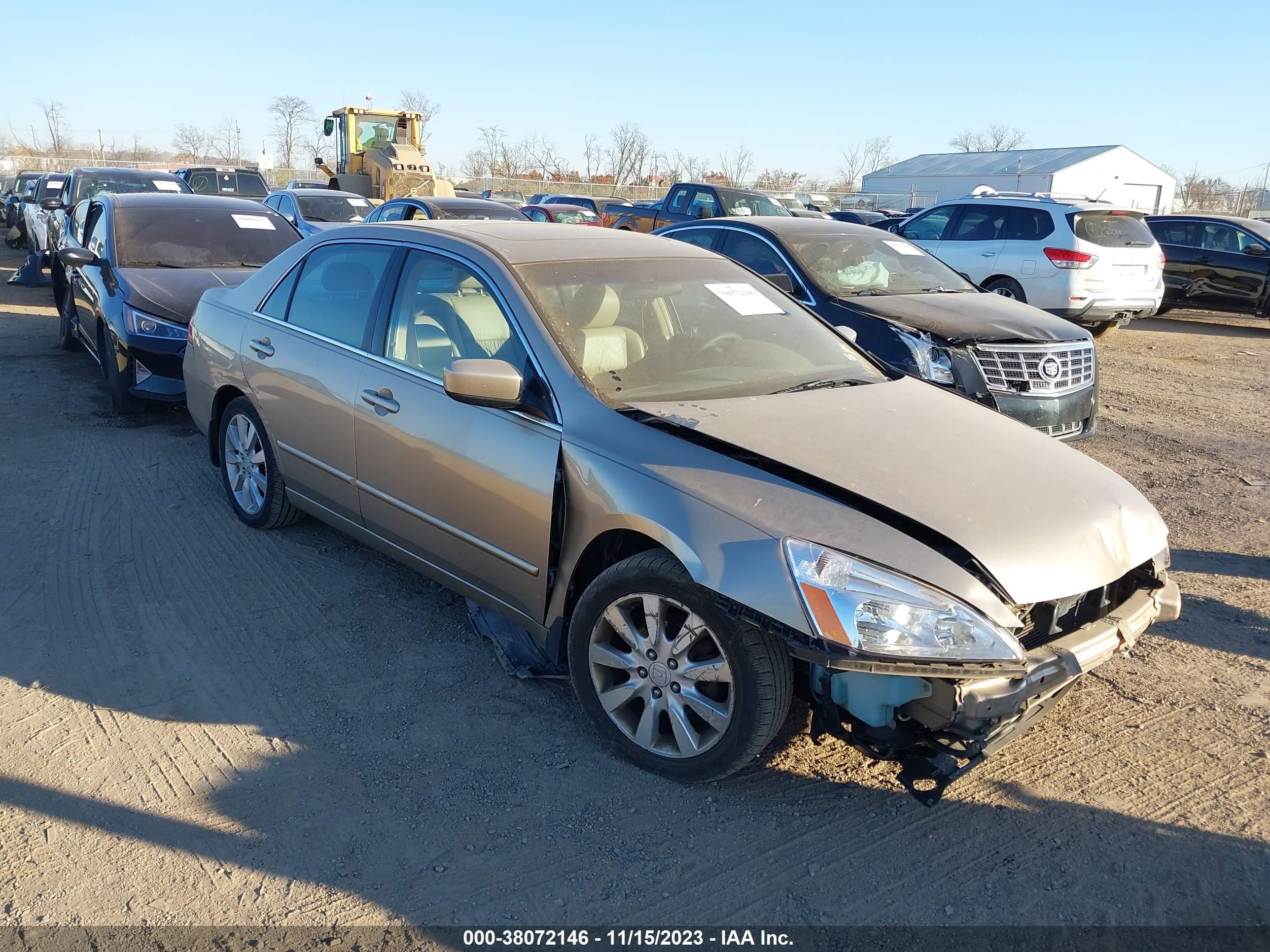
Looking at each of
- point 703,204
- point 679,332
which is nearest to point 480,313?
point 679,332

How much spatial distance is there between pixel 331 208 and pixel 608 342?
1266 cm

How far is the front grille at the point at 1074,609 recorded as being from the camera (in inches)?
115

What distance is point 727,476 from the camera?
308cm

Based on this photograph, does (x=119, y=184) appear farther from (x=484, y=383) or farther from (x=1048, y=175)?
(x=1048, y=175)

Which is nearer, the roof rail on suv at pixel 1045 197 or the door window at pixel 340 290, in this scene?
the door window at pixel 340 290

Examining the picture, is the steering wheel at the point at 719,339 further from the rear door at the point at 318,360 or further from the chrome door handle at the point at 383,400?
the rear door at the point at 318,360

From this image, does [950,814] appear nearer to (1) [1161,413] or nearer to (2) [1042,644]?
(2) [1042,644]

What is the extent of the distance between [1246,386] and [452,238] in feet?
32.1

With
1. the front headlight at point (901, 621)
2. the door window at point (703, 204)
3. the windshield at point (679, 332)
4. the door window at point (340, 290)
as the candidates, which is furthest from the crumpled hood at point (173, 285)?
the door window at point (703, 204)

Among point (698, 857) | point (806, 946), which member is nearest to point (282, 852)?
point (698, 857)

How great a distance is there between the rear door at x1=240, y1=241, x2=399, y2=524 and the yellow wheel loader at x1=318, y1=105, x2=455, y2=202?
57.5 feet

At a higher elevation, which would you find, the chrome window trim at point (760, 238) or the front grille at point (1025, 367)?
the chrome window trim at point (760, 238)

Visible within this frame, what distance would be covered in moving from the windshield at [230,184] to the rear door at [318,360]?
1823 centimetres

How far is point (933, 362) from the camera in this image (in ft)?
21.8
